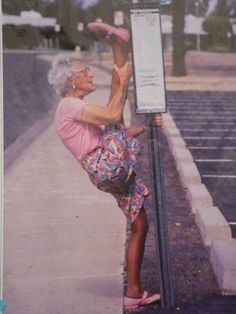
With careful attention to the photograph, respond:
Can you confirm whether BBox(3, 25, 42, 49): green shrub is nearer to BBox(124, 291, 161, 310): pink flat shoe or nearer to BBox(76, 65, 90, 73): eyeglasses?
BBox(76, 65, 90, 73): eyeglasses

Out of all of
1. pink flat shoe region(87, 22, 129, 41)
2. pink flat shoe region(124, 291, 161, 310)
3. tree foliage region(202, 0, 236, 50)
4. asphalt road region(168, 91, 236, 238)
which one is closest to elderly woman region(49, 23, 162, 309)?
pink flat shoe region(87, 22, 129, 41)

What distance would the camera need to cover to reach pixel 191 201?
15.2 feet

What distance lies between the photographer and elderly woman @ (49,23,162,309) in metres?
2.74

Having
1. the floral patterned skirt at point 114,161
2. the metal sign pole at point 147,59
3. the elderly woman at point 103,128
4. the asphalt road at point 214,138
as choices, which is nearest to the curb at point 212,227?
the asphalt road at point 214,138

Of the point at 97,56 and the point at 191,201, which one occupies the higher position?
the point at 97,56

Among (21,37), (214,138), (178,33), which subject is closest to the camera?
(21,37)

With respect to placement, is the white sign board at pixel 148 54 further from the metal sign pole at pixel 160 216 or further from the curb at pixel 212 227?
the curb at pixel 212 227

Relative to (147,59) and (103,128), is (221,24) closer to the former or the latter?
(147,59)

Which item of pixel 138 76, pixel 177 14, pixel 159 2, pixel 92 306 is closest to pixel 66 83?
pixel 138 76

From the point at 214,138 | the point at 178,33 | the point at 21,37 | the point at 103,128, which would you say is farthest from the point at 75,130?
the point at 214,138

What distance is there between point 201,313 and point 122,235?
1.05 m

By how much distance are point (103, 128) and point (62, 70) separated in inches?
10.9

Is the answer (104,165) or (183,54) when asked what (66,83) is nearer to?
(104,165)

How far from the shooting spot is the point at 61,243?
12.7ft
